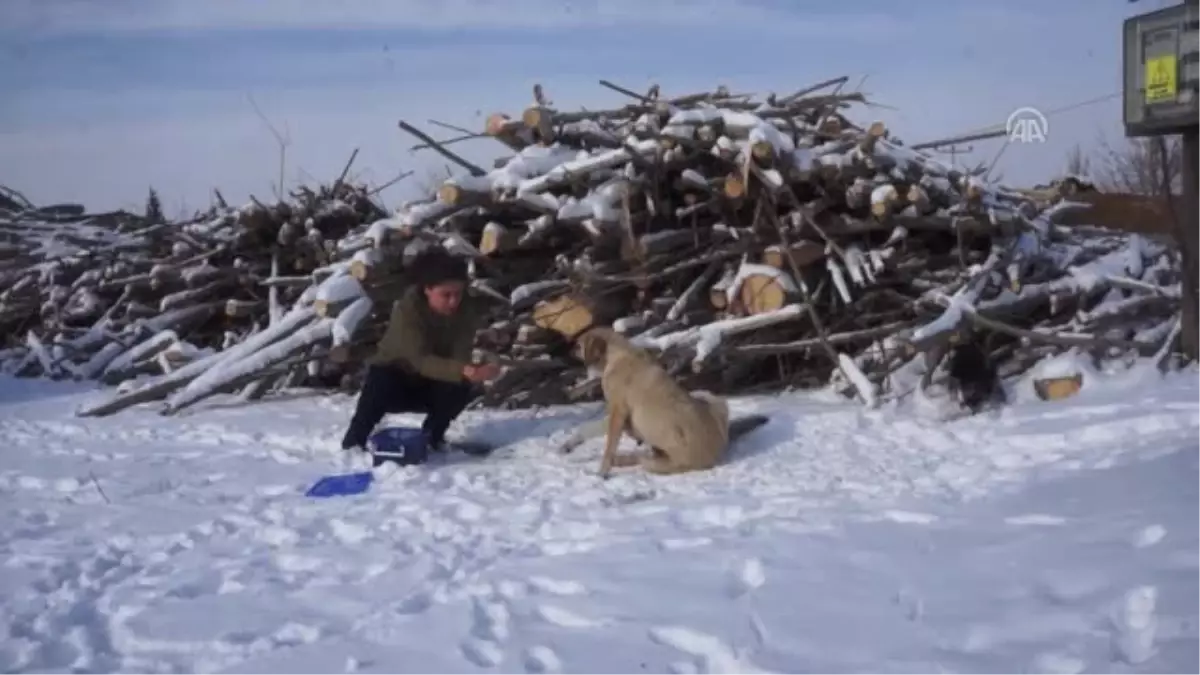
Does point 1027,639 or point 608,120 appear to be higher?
point 608,120

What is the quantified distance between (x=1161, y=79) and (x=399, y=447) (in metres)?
5.02

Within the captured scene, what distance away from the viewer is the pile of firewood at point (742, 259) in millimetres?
8086

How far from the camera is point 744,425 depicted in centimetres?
725

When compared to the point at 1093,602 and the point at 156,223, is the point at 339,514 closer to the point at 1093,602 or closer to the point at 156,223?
the point at 1093,602

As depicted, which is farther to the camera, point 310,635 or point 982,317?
point 982,317

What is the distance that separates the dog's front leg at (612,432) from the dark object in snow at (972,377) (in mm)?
2231

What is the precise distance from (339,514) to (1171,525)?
381cm

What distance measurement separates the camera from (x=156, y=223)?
1515 cm

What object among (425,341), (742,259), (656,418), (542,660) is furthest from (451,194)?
(542,660)

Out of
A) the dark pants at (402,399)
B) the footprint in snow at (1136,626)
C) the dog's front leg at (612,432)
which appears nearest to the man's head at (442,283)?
the dark pants at (402,399)

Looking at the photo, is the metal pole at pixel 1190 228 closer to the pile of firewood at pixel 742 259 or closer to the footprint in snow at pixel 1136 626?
the pile of firewood at pixel 742 259

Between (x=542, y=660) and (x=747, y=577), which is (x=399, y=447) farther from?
(x=542, y=660)

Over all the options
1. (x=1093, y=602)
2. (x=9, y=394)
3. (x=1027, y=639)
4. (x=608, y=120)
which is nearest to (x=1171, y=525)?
(x=1093, y=602)

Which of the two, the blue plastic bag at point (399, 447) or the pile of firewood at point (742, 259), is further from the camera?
the pile of firewood at point (742, 259)
